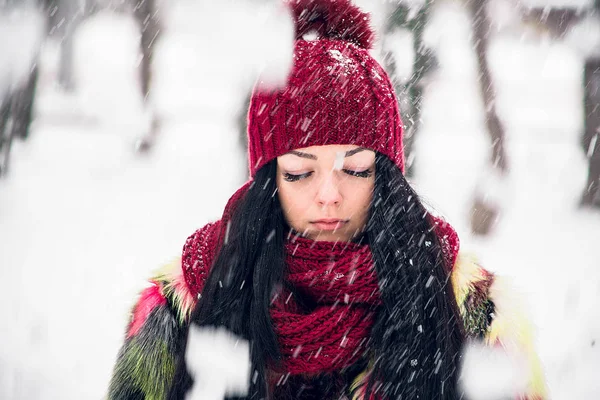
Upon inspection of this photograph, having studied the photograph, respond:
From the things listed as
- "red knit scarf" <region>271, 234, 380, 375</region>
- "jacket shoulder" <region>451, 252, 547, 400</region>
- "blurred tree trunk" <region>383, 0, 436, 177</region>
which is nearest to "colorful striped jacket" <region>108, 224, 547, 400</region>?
"jacket shoulder" <region>451, 252, 547, 400</region>

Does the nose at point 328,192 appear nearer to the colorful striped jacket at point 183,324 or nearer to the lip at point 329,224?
the lip at point 329,224

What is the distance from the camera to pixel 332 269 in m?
1.60

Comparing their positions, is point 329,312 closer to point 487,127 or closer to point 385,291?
point 385,291

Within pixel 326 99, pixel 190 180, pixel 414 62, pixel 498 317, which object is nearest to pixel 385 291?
pixel 498 317

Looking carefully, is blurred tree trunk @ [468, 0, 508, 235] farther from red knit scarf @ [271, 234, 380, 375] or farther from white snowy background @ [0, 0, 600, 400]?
red knit scarf @ [271, 234, 380, 375]

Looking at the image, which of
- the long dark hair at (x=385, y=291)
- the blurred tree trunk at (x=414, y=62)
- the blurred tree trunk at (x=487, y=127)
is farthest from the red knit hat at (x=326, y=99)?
the blurred tree trunk at (x=487, y=127)

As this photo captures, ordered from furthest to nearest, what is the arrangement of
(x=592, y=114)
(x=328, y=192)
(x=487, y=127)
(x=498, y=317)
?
(x=487, y=127) → (x=592, y=114) → (x=498, y=317) → (x=328, y=192)

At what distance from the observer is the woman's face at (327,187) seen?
156 cm

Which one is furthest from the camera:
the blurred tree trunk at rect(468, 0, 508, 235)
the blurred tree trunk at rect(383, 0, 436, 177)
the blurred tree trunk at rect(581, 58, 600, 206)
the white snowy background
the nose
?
the blurred tree trunk at rect(581, 58, 600, 206)

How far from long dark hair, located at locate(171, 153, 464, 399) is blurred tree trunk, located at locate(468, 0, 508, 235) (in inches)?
157

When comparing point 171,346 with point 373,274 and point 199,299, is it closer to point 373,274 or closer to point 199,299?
point 199,299

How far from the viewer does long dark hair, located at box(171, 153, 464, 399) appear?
5.17 ft

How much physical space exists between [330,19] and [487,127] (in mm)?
4276

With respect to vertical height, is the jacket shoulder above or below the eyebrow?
below
